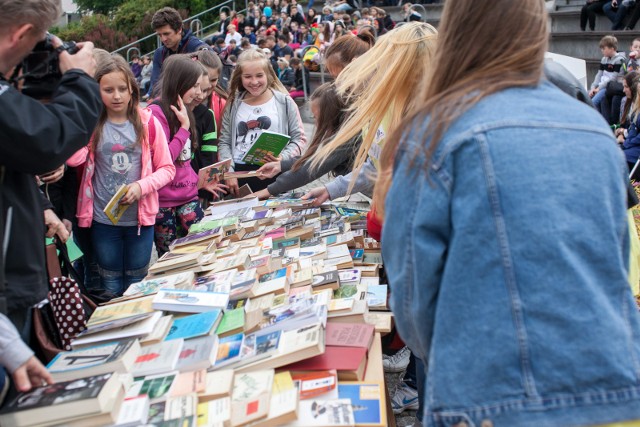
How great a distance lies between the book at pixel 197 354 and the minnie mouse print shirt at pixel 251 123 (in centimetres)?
249

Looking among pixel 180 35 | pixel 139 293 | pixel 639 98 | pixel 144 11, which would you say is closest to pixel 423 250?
pixel 139 293

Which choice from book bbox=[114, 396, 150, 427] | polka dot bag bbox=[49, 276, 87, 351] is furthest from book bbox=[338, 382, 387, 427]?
polka dot bag bbox=[49, 276, 87, 351]

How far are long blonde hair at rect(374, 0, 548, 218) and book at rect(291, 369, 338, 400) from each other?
760mm

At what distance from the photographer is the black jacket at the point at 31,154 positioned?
160 centimetres

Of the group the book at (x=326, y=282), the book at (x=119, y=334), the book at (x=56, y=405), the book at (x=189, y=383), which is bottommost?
the book at (x=326, y=282)

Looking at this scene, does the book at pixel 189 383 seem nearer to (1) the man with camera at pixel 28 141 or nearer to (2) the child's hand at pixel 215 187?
(1) the man with camera at pixel 28 141

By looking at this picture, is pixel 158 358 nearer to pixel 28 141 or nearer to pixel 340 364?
pixel 340 364

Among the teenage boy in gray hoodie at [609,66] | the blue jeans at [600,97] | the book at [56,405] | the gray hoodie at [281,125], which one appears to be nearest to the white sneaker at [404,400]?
the book at [56,405]

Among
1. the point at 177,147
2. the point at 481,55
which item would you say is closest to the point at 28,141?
the point at 481,55

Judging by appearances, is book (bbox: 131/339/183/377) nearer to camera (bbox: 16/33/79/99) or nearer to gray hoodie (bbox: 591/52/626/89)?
camera (bbox: 16/33/79/99)

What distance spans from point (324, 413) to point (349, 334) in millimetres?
418

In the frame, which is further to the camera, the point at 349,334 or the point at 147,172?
the point at 147,172

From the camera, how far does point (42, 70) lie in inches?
69.9

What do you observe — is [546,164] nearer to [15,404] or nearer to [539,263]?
[539,263]
